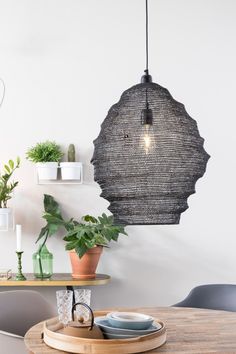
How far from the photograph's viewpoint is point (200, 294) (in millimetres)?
2996

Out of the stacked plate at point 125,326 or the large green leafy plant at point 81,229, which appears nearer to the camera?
the stacked plate at point 125,326

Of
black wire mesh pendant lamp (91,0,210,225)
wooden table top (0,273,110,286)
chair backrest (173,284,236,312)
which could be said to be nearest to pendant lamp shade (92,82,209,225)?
black wire mesh pendant lamp (91,0,210,225)

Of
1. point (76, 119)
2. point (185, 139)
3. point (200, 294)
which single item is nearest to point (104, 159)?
point (185, 139)

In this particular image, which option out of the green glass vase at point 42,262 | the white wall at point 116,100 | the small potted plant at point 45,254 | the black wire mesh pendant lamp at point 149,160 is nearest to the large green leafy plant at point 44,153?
the white wall at point 116,100

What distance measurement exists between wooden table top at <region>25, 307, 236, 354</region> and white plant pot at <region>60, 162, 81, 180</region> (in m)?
1.17

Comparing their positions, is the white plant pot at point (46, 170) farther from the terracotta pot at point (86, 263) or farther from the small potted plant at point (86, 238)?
the terracotta pot at point (86, 263)

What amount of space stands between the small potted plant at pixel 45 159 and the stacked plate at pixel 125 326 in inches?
59.4

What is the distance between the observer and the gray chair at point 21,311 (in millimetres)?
2545

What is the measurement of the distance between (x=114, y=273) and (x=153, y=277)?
Result: 257 millimetres

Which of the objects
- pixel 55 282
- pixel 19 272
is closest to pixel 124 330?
pixel 55 282

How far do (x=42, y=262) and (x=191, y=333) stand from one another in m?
1.48

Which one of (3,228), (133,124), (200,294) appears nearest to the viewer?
(133,124)

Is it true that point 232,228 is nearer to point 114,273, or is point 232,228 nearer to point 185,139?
point 114,273

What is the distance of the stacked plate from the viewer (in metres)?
1.88
